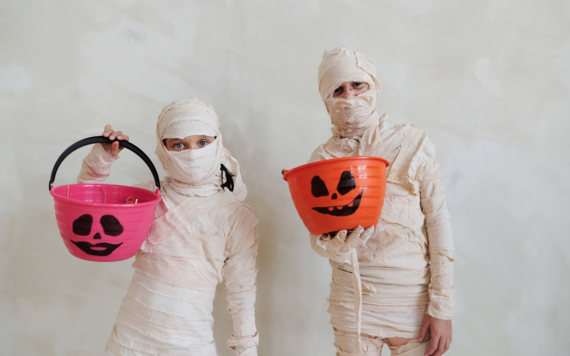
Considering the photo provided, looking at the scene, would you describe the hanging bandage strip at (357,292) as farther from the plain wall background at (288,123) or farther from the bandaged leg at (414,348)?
the plain wall background at (288,123)

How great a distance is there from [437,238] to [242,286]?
0.71 metres

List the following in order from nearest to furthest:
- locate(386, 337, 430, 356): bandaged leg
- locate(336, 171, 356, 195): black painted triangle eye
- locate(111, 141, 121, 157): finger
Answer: locate(336, 171, 356, 195): black painted triangle eye
locate(386, 337, 430, 356): bandaged leg
locate(111, 141, 121, 157): finger

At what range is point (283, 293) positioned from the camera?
6.13ft

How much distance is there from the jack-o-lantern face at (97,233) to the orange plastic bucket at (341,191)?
56 centimetres

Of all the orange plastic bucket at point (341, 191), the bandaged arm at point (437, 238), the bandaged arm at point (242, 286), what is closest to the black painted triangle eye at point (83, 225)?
the bandaged arm at point (242, 286)

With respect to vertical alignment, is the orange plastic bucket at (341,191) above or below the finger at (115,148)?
below

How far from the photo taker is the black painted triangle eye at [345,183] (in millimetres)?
1067

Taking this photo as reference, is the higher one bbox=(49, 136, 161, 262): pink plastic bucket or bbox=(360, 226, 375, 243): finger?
bbox=(360, 226, 375, 243): finger

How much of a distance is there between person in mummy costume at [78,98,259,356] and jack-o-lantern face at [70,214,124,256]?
0.25 m

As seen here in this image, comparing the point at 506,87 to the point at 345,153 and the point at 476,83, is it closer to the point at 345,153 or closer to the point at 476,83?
the point at 476,83

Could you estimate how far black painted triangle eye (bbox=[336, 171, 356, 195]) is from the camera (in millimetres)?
1067

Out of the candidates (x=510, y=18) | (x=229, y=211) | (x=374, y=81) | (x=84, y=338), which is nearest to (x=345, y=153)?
(x=374, y=81)

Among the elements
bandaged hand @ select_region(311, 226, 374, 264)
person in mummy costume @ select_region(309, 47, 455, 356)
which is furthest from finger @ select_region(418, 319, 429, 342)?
bandaged hand @ select_region(311, 226, 374, 264)

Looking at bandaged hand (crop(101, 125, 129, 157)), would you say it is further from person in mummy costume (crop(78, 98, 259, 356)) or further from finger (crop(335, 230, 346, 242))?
finger (crop(335, 230, 346, 242))
